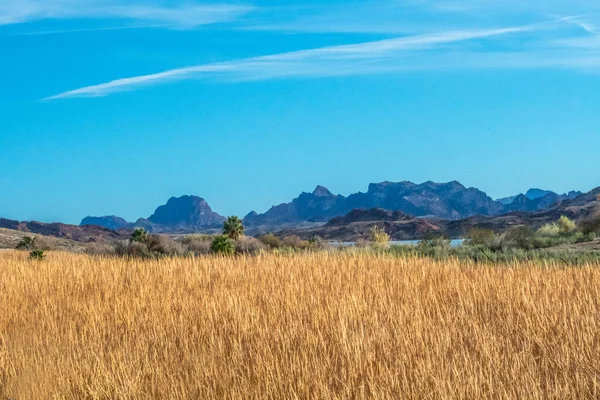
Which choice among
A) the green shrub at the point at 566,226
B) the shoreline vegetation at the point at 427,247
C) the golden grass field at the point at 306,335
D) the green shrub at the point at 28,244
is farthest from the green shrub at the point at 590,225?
the green shrub at the point at 28,244

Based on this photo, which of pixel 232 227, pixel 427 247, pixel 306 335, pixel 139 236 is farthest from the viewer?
pixel 232 227

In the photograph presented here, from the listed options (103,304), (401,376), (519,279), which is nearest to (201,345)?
(401,376)

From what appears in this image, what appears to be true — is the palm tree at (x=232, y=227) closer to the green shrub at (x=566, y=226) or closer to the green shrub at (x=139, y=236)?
the green shrub at (x=139, y=236)

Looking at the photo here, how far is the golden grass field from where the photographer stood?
499 centimetres

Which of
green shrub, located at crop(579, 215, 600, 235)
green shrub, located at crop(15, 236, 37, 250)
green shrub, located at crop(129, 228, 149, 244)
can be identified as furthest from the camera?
green shrub, located at crop(15, 236, 37, 250)

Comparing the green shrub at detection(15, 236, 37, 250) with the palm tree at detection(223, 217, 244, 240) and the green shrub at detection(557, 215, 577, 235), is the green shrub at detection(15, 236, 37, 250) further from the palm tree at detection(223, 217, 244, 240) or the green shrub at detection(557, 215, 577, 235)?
the green shrub at detection(557, 215, 577, 235)

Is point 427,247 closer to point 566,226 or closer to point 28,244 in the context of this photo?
point 566,226

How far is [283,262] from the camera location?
13359mm

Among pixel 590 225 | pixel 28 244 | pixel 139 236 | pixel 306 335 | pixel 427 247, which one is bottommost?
pixel 306 335

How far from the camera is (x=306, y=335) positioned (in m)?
6.53

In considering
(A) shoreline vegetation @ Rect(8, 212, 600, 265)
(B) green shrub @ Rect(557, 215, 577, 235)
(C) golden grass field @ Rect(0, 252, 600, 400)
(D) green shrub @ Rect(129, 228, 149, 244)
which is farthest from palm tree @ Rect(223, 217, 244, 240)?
(C) golden grass field @ Rect(0, 252, 600, 400)

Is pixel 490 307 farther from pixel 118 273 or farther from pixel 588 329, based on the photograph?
pixel 118 273

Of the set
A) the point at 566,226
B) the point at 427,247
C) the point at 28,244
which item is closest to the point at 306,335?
the point at 427,247

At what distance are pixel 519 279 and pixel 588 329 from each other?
3762mm
